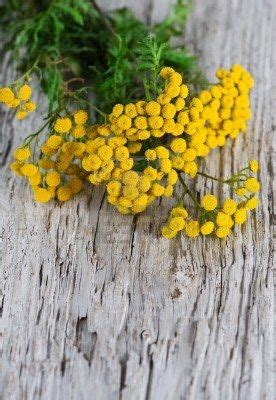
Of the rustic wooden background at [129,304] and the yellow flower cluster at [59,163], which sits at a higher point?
the yellow flower cluster at [59,163]

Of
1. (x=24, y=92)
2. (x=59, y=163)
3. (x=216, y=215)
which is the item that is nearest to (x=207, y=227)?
(x=216, y=215)

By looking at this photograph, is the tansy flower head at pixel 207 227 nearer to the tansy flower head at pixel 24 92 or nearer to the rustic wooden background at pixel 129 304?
the rustic wooden background at pixel 129 304

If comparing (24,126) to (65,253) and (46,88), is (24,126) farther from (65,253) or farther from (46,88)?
(65,253)

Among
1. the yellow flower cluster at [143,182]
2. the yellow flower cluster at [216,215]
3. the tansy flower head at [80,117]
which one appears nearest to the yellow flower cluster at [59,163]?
the tansy flower head at [80,117]

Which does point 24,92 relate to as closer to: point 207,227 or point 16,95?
point 16,95

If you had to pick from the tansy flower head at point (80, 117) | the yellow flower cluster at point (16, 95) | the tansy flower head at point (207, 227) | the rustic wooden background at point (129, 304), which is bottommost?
the rustic wooden background at point (129, 304)

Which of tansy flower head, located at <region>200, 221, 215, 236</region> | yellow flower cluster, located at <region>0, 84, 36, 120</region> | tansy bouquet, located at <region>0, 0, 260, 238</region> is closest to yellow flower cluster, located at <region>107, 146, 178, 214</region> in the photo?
tansy bouquet, located at <region>0, 0, 260, 238</region>
